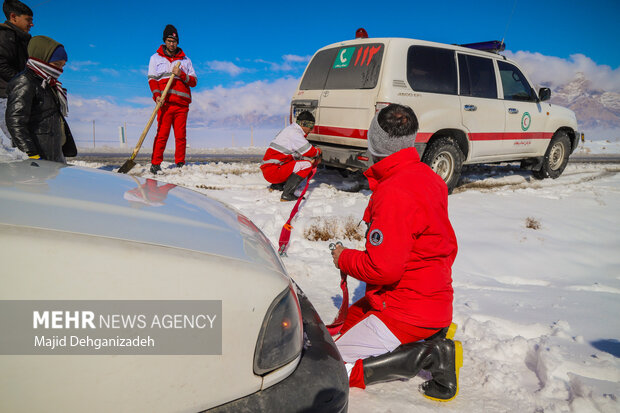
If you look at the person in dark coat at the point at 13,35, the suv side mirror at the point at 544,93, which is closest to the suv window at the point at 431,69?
the suv side mirror at the point at 544,93

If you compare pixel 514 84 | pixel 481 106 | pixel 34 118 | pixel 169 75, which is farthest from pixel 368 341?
pixel 514 84

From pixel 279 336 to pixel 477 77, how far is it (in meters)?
6.12

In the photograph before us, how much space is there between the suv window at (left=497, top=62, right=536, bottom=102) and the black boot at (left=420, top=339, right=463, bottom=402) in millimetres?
5786

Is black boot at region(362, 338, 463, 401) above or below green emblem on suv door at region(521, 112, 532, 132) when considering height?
below

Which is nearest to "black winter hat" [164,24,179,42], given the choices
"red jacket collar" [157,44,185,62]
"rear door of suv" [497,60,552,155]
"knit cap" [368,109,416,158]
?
"red jacket collar" [157,44,185,62]

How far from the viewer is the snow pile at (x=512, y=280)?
6.57 ft

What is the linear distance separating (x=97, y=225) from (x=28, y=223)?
0.15 m

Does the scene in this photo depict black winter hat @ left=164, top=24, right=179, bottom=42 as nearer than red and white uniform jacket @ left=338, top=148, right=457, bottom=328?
No

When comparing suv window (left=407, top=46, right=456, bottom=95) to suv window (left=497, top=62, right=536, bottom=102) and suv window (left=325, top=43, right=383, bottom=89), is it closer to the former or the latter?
suv window (left=325, top=43, right=383, bottom=89)

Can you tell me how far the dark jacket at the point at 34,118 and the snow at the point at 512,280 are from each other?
6.92 ft

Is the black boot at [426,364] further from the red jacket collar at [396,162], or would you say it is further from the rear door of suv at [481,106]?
the rear door of suv at [481,106]

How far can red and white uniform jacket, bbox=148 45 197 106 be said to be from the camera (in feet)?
21.8

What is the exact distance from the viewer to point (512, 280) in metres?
3.56

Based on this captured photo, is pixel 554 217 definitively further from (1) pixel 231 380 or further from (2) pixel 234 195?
(1) pixel 231 380
